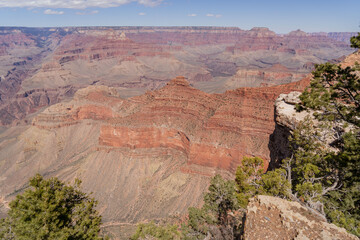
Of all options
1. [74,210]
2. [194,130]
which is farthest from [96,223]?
[194,130]

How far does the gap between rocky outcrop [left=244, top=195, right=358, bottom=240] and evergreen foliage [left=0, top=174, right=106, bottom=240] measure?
39.5 feet

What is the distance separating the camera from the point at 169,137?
51.4m

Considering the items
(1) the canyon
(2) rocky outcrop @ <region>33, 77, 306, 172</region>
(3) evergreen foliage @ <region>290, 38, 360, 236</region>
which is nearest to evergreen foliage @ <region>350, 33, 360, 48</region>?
(3) evergreen foliage @ <region>290, 38, 360, 236</region>

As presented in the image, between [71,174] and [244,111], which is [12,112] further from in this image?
[244,111]

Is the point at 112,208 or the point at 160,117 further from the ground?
the point at 160,117

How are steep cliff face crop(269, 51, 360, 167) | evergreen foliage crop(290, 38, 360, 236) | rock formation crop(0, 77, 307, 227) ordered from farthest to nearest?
rock formation crop(0, 77, 307, 227), steep cliff face crop(269, 51, 360, 167), evergreen foliage crop(290, 38, 360, 236)

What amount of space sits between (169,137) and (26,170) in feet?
148

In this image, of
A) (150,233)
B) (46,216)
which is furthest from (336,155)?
(46,216)

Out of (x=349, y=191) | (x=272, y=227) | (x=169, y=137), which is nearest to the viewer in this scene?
(x=272, y=227)

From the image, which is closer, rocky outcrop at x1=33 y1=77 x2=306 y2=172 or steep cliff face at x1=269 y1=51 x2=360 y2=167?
steep cliff face at x1=269 y1=51 x2=360 y2=167

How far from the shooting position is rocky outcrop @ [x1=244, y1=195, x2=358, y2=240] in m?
10.0

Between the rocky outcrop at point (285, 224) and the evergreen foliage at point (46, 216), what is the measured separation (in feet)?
39.5

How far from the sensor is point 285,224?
10.7m

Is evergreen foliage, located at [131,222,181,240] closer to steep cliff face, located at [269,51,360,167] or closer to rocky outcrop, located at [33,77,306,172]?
steep cliff face, located at [269,51,360,167]
